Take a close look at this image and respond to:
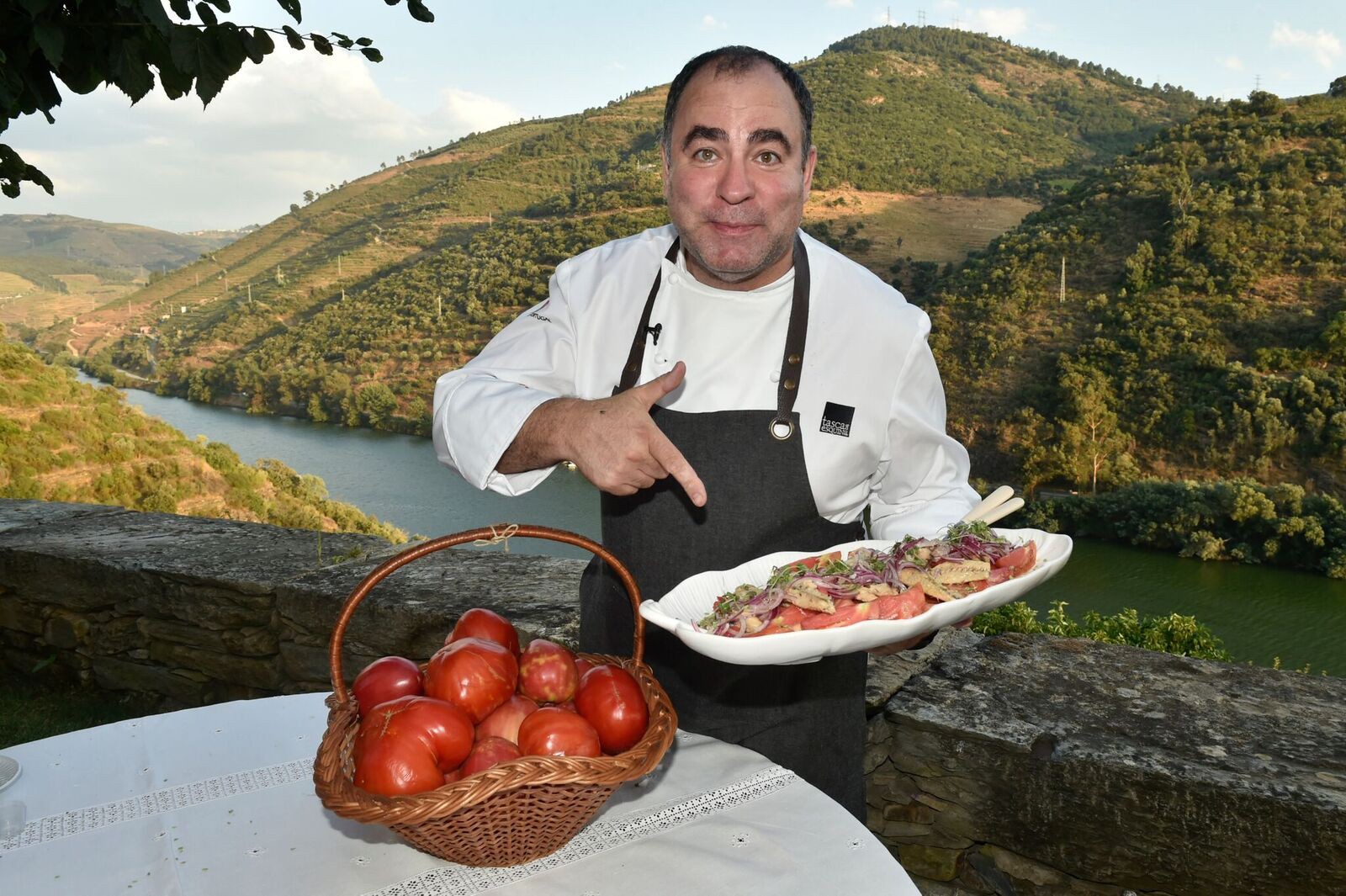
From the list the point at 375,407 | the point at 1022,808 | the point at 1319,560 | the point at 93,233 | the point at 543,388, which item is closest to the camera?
the point at 543,388

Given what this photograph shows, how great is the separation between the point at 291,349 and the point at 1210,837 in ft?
179

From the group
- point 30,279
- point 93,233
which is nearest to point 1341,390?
point 30,279

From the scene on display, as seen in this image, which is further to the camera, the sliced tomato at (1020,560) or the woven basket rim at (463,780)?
the sliced tomato at (1020,560)

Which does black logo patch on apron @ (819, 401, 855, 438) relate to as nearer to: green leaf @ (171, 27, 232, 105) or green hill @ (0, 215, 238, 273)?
green leaf @ (171, 27, 232, 105)

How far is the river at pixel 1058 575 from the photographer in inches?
1188

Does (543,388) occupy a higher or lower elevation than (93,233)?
lower

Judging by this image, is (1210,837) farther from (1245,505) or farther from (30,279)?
(30,279)

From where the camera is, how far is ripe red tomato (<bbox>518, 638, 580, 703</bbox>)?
1299mm

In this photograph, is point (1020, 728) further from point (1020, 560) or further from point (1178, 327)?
point (1178, 327)

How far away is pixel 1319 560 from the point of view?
32.2 metres

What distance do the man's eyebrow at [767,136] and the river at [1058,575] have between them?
73.1ft

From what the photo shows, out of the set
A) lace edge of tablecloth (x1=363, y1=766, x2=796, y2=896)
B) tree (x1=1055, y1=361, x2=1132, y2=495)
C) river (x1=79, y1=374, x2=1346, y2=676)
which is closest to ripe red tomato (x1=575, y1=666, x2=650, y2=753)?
lace edge of tablecloth (x1=363, y1=766, x2=796, y2=896)

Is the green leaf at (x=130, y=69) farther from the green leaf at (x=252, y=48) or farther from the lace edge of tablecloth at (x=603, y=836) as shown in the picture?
the lace edge of tablecloth at (x=603, y=836)

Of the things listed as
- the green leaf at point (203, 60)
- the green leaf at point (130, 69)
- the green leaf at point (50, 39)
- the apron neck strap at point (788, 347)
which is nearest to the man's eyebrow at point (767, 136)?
the apron neck strap at point (788, 347)
